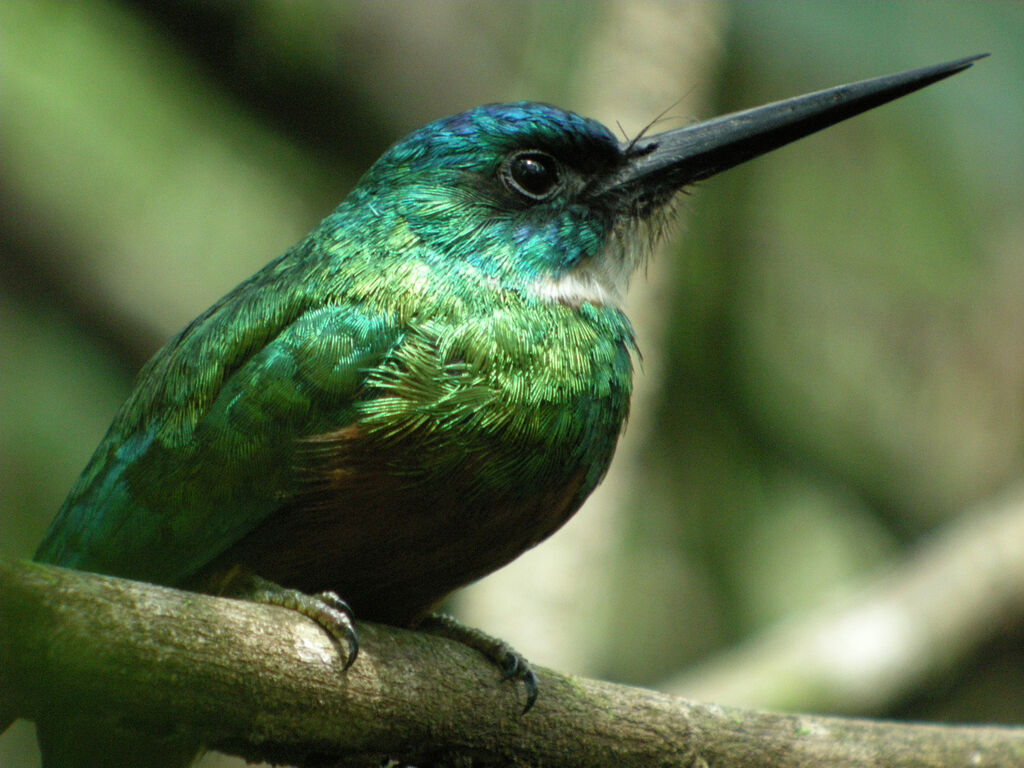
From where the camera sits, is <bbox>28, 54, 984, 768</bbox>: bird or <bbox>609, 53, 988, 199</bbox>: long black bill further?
<bbox>609, 53, 988, 199</bbox>: long black bill

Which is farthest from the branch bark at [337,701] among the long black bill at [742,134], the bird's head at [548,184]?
the long black bill at [742,134]

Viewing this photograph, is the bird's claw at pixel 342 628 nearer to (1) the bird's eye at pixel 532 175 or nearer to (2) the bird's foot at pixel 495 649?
(2) the bird's foot at pixel 495 649

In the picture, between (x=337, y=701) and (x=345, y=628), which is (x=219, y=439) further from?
(x=337, y=701)

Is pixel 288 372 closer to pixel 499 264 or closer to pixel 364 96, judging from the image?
pixel 499 264

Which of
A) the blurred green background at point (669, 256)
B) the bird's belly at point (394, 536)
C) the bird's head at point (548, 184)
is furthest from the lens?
the blurred green background at point (669, 256)

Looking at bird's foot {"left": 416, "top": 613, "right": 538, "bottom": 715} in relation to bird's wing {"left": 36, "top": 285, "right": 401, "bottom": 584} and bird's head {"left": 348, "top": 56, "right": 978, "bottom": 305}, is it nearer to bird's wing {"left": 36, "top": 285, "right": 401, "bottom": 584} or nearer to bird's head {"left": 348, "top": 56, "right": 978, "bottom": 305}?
bird's wing {"left": 36, "top": 285, "right": 401, "bottom": 584}

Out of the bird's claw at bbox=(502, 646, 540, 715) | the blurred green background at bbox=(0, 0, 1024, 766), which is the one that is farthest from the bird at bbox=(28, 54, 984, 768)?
the blurred green background at bbox=(0, 0, 1024, 766)

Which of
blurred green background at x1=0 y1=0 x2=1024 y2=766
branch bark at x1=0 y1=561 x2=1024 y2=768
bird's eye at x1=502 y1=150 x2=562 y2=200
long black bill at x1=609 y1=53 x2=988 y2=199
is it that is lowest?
branch bark at x1=0 y1=561 x2=1024 y2=768

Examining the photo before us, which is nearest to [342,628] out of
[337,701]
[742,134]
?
[337,701]
